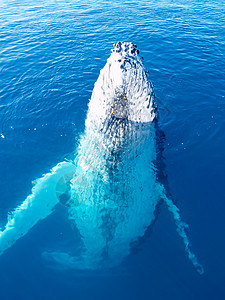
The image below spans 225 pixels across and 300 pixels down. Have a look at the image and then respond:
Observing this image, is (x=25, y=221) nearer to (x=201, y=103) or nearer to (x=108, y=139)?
(x=108, y=139)

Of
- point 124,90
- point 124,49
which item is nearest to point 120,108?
point 124,90

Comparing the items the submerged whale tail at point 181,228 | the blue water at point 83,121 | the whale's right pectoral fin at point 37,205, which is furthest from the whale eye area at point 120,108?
the blue water at point 83,121

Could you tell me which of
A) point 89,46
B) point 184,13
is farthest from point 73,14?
point 184,13

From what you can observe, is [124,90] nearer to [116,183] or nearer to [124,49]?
[124,49]

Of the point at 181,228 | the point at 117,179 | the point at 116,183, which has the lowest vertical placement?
the point at 181,228

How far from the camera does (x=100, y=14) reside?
38.9 meters

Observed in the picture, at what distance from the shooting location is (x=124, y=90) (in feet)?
39.5

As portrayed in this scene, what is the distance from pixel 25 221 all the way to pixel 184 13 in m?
36.9

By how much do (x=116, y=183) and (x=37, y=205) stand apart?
195 inches

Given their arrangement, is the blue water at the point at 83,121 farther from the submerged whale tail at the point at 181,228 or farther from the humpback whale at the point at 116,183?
the humpback whale at the point at 116,183

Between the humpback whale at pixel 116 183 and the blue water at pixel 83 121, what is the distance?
86 cm

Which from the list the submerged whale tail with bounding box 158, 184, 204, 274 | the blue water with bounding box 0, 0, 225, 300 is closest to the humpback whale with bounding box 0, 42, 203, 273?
the submerged whale tail with bounding box 158, 184, 204, 274

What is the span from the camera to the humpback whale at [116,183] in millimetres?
12820

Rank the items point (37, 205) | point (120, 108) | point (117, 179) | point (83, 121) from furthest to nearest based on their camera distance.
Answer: point (83, 121) → point (37, 205) → point (117, 179) → point (120, 108)
